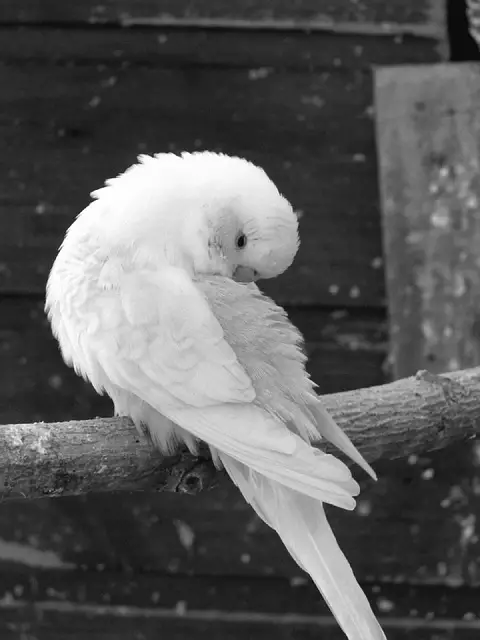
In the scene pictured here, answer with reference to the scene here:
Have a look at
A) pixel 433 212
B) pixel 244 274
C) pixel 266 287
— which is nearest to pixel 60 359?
pixel 266 287

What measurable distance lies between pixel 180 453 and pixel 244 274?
193mm

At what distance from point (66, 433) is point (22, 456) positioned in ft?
0.14

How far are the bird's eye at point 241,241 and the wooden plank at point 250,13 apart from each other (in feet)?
1.45

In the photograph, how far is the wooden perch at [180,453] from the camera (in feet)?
2.20

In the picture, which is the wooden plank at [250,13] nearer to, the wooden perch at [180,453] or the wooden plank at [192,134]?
the wooden plank at [192,134]

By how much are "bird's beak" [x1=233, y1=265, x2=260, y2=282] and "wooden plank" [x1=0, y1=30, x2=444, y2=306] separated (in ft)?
0.92

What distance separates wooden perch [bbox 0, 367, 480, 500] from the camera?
2.20 feet

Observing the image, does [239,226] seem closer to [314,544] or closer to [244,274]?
[244,274]

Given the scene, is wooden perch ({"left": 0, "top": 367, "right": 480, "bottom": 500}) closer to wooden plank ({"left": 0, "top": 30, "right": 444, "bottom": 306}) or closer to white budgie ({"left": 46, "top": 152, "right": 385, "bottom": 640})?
white budgie ({"left": 46, "top": 152, "right": 385, "bottom": 640})

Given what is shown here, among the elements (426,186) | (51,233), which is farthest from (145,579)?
(426,186)

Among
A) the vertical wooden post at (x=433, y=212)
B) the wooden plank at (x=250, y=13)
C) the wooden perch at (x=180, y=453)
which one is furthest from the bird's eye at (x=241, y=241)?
the wooden plank at (x=250, y=13)

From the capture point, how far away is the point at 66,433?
0.69m

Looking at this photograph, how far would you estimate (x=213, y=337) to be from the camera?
73 cm

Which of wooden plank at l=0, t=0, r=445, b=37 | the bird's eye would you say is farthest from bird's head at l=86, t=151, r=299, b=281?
wooden plank at l=0, t=0, r=445, b=37
